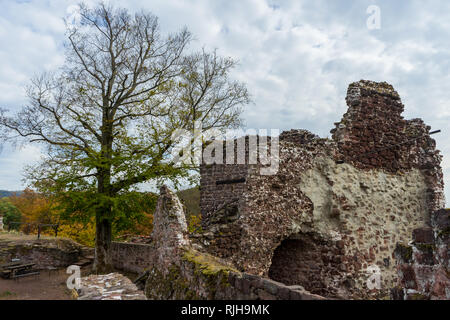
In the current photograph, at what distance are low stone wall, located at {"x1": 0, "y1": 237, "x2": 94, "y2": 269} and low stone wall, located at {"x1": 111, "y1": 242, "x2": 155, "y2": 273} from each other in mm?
2845

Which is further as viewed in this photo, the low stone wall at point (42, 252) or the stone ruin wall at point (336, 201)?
the low stone wall at point (42, 252)

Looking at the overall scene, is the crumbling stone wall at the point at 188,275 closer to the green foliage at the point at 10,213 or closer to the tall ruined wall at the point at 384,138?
the tall ruined wall at the point at 384,138

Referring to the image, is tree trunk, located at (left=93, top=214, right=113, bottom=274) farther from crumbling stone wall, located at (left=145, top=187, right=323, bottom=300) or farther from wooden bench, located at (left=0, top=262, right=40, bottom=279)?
crumbling stone wall, located at (left=145, top=187, right=323, bottom=300)

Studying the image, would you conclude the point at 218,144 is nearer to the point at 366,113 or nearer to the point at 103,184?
the point at 366,113

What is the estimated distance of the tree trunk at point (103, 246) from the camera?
623 inches

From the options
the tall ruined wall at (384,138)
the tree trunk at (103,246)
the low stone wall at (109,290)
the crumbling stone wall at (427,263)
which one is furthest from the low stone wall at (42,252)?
the crumbling stone wall at (427,263)

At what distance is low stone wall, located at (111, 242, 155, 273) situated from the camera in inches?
620

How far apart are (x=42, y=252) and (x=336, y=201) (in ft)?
54.8

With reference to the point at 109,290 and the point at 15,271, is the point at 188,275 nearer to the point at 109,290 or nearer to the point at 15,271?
the point at 109,290

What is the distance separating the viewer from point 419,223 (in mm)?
11531

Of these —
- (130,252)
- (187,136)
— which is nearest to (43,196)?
(130,252)

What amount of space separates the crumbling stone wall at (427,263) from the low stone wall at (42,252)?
18.9 m

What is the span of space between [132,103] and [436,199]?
14.5m

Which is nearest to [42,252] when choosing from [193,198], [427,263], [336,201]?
[336,201]
